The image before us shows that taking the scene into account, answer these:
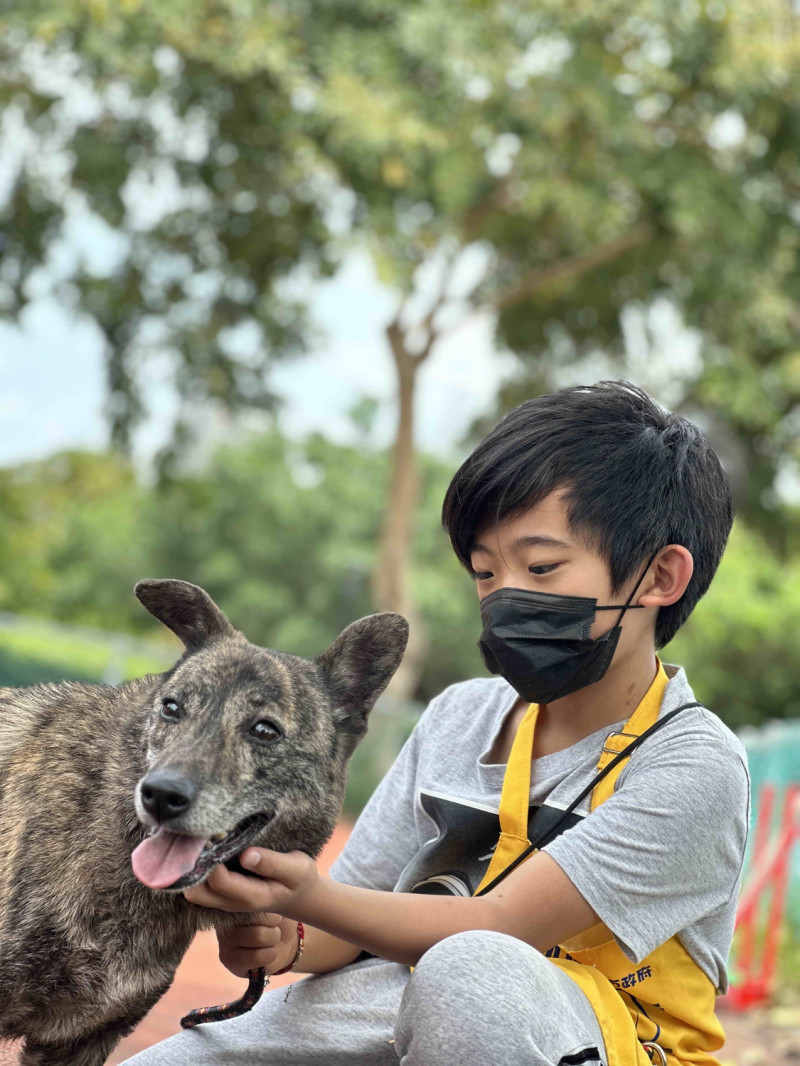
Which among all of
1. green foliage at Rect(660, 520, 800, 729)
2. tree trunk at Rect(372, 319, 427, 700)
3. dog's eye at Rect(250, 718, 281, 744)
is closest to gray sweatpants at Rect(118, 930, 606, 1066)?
dog's eye at Rect(250, 718, 281, 744)

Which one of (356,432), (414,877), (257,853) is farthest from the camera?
(356,432)

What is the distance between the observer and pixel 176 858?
6.36ft

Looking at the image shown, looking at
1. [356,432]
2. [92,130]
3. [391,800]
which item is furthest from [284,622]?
[391,800]

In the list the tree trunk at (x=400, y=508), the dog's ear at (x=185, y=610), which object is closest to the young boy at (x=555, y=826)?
the dog's ear at (x=185, y=610)

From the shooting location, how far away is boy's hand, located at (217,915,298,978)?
2.22 meters

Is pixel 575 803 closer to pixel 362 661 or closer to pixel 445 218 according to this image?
pixel 362 661

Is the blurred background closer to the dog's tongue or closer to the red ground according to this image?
the red ground

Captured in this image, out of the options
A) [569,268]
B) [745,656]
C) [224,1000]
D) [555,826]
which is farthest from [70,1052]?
[569,268]

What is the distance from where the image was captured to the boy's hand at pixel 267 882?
6.15ft

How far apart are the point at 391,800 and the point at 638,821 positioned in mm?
750

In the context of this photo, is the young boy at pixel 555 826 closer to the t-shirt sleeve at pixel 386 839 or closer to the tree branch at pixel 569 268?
the t-shirt sleeve at pixel 386 839

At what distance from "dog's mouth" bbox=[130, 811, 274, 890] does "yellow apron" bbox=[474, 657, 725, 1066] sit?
59 centimetres

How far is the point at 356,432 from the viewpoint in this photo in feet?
113

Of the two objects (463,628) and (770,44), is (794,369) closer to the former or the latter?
(770,44)
